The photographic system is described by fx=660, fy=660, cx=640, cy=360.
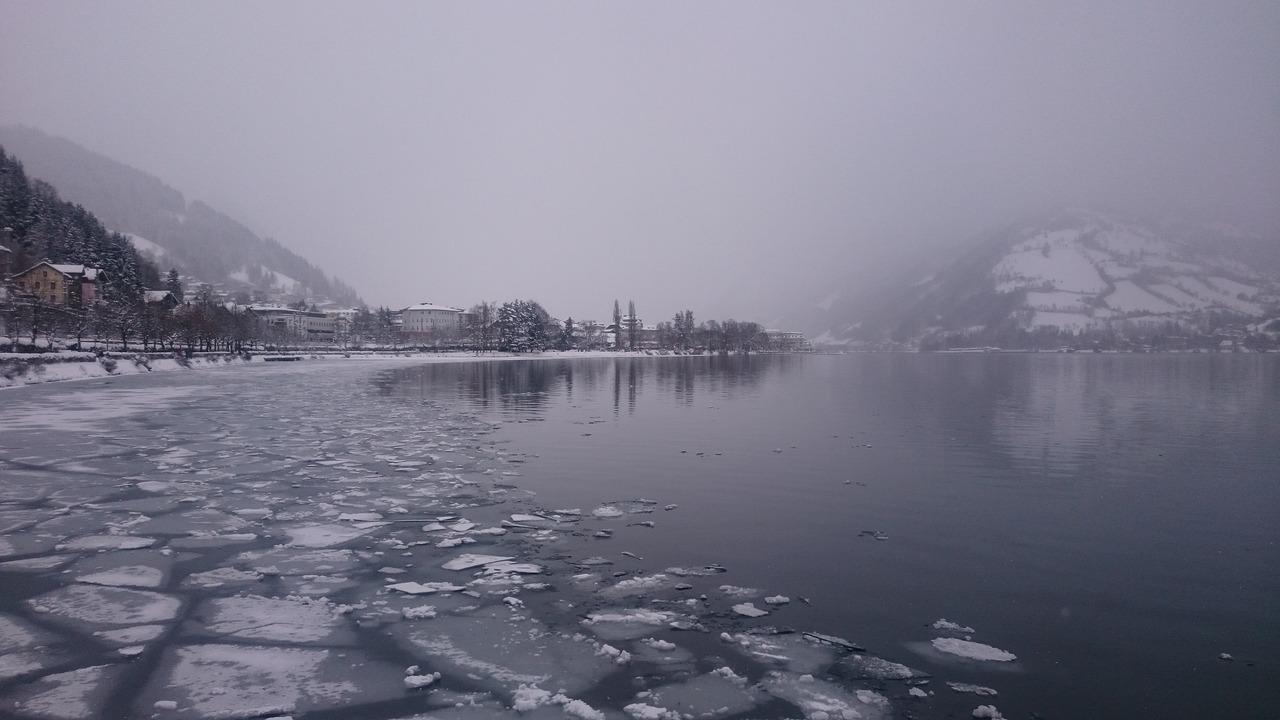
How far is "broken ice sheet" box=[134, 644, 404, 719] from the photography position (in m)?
5.17

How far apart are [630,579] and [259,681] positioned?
4145mm

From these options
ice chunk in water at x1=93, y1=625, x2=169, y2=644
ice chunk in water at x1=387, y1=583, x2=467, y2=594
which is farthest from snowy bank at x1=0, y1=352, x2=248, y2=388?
ice chunk in water at x1=387, y1=583, x2=467, y2=594

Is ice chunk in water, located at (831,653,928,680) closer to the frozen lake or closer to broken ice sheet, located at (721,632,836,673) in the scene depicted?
the frozen lake

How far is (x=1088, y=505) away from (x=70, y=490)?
1934 centimetres

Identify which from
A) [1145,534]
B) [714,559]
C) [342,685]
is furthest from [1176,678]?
[342,685]

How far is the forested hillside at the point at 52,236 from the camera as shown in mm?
97938

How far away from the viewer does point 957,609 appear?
7.56 meters

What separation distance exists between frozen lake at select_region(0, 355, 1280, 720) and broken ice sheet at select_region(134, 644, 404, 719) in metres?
0.03

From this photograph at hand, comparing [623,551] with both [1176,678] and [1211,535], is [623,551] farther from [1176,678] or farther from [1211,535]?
[1211,535]

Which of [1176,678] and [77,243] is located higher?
[77,243]

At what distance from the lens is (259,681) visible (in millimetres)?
5598

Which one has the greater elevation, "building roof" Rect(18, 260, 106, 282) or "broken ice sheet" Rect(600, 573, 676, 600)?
"building roof" Rect(18, 260, 106, 282)

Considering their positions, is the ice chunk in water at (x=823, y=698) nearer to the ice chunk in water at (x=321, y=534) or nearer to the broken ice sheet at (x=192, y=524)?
the ice chunk in water at (x=321, y=534)

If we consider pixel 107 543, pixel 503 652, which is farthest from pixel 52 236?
pixel 503 652
